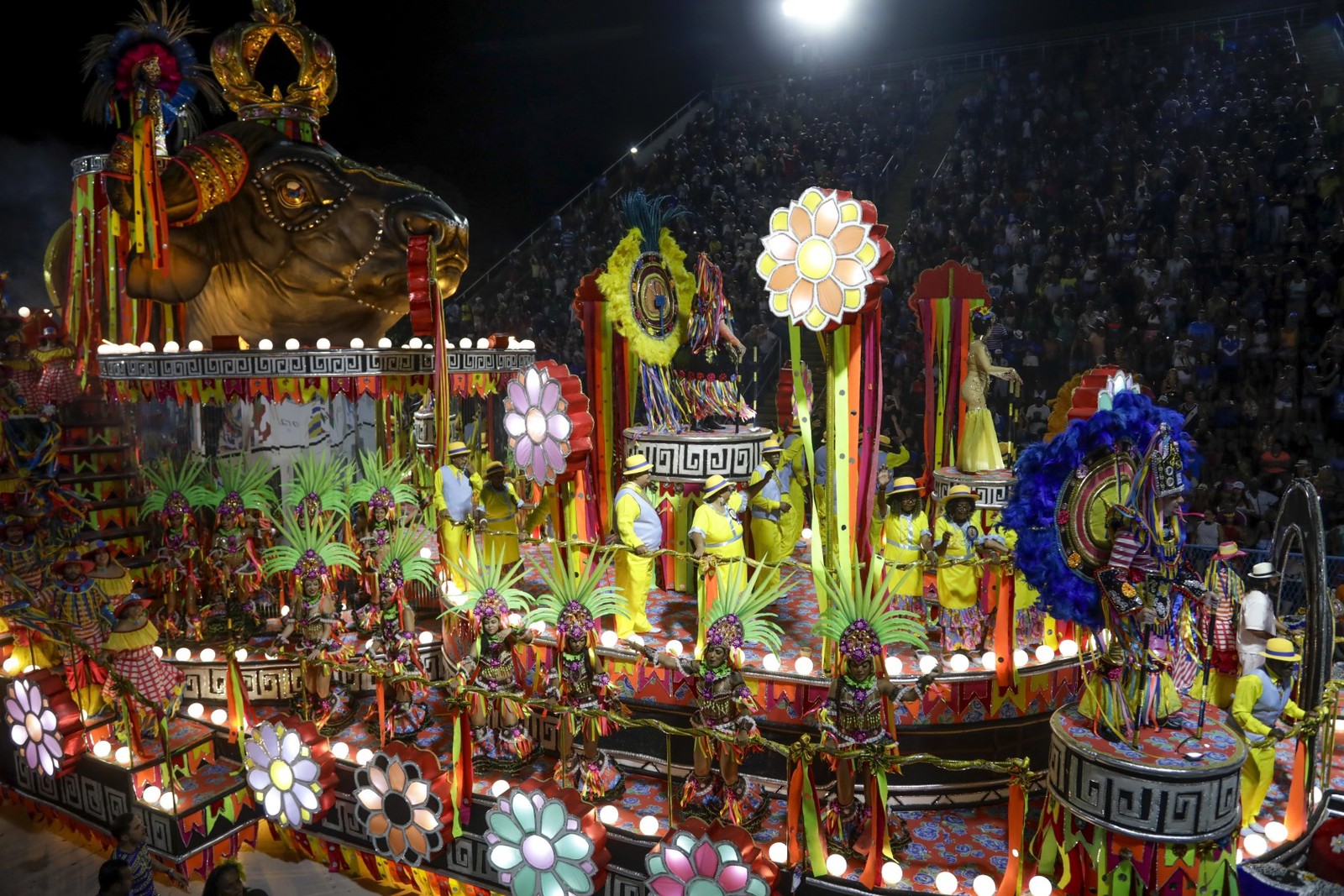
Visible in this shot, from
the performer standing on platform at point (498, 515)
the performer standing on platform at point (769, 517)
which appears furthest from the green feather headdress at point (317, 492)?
the performer standing on platform at point (769, 517)

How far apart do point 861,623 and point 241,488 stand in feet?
19.1

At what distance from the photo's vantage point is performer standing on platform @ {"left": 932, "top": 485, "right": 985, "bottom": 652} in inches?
231

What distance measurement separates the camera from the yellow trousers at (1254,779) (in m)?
4.63

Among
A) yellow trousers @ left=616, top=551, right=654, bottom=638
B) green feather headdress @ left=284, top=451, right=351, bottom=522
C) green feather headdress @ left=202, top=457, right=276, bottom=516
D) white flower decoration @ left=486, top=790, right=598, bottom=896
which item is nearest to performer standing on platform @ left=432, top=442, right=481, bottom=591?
green feather headdress @ left=284, top=451, right=351, bottom=522

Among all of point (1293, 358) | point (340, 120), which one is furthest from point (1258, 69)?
point (340, 120)

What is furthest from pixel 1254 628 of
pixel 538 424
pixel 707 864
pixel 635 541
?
pixel 538 424

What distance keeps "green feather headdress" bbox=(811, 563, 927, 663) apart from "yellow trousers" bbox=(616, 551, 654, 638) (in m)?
1.74

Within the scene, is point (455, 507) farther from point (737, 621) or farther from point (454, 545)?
point (737, 621)

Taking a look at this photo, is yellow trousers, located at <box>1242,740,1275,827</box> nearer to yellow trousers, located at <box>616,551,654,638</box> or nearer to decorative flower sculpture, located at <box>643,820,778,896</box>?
decorative flower sculpture, located at <box>643,820,778,896</box>

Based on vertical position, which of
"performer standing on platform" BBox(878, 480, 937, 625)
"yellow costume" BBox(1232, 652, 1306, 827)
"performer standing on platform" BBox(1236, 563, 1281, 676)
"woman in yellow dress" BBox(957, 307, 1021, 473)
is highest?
"woman in yellow dress" BBox(957, 307, 1021, 473)

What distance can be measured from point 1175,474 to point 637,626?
11.7ft

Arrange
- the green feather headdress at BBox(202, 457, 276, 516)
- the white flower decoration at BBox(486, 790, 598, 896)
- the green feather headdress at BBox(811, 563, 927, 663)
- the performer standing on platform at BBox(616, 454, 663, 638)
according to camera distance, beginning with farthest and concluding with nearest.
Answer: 1. the green feather headdress at BBox(202, 457, 276, 516)
2. the performer standing on platform at BBox(616, 454, 663, 638)
3. the green feather headdress at BBox(811, 563, 927, 663)
4. the white flower decoration at BBox(486, 790, 598, 896)

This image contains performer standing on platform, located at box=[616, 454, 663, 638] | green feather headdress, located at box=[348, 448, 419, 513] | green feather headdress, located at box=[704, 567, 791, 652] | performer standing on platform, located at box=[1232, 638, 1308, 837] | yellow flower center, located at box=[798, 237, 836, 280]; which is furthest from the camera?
green feather headdress, located at box=[348, 448, 419, 513]

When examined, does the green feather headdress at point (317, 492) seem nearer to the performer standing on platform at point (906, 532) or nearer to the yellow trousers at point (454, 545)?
the yellow trousers at point (454, 545)
